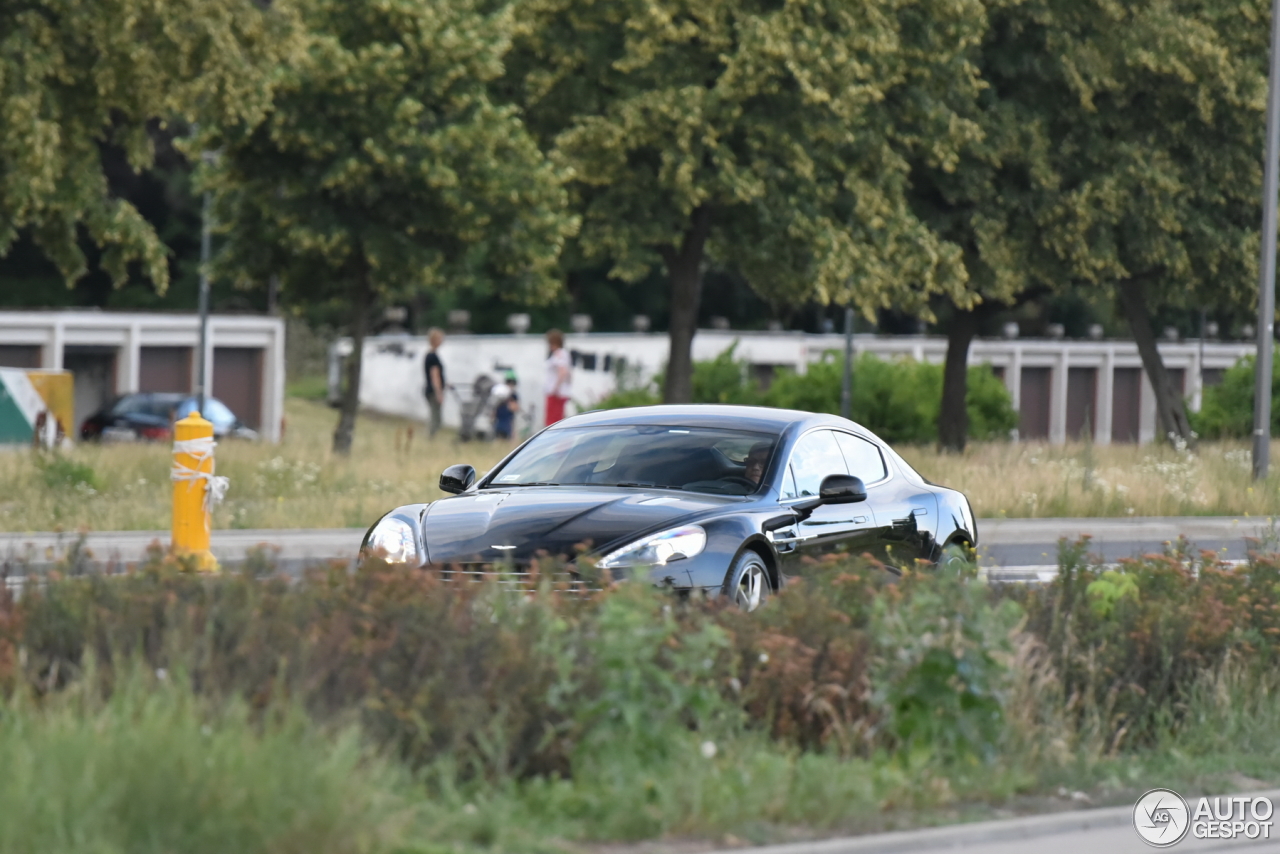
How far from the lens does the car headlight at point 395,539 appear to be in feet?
31.3

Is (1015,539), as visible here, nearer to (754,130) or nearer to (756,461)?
(756,461)

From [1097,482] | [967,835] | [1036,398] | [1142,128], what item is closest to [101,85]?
[1097,482]

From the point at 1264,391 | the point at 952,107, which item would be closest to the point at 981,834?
the point at 1264,391

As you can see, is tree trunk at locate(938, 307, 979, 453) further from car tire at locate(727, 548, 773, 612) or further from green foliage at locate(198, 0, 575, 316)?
car tire at locate(727, 548, 773, 612)

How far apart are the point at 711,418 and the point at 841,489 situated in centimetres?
109

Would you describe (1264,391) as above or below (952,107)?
below

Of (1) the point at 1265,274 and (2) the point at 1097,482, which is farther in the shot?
(1) the point at 1265,274

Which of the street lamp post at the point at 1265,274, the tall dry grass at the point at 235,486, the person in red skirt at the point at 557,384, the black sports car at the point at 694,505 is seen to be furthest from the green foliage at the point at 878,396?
the black sports car at the point at 694,505

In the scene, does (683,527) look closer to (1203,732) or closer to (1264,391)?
(1203,732)

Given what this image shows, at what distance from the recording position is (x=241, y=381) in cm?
5331

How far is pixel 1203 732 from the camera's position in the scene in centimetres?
777

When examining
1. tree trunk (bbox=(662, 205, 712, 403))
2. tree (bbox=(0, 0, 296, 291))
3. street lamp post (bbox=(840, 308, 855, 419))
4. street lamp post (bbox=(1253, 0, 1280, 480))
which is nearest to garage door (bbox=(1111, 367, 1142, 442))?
street lamp post (bbox=(840, 308, 855, 419))

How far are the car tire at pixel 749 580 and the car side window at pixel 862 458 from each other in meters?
1.67

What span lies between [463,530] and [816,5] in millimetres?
18236
